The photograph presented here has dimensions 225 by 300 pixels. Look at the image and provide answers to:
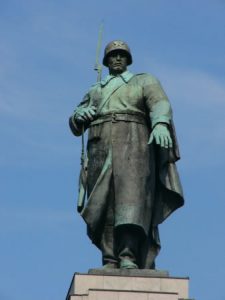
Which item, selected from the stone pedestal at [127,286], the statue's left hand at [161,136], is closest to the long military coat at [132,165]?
the statue's left hand at [161,136]

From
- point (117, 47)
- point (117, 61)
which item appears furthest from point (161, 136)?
point (117, 47)

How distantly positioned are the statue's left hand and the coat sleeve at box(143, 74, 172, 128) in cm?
15

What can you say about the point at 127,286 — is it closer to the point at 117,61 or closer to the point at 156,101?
the point at 156,101

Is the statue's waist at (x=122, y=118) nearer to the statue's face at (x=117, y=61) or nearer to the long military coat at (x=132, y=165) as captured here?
the long military coat at (x=132, y=165)

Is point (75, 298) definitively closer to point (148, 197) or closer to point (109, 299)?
point (109, 299)

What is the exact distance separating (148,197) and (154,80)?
240cm

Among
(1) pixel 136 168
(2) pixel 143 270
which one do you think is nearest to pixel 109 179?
(1) pixel 136 168

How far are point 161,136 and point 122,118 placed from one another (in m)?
0.98

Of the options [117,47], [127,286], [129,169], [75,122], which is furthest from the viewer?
[117,47]

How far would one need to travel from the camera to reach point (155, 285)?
66.9ft

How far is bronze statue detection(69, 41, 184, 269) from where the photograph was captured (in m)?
21.5

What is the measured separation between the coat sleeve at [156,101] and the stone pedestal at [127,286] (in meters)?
3.02

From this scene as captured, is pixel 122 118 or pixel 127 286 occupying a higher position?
pixel 122 118

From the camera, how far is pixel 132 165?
21734 millimetres
